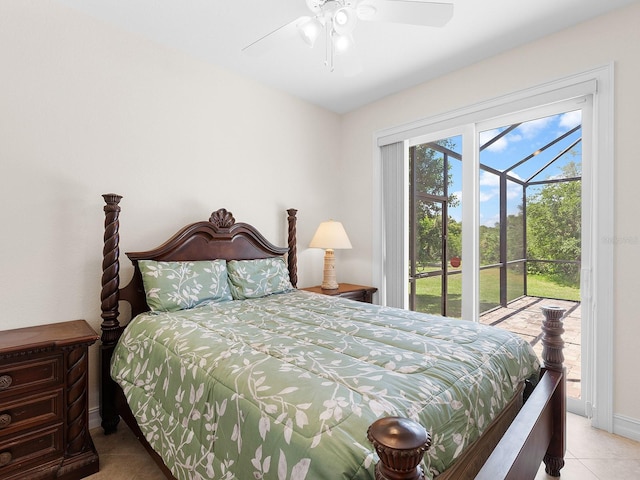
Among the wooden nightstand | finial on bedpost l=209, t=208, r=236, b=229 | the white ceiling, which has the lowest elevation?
the wooden nightstand

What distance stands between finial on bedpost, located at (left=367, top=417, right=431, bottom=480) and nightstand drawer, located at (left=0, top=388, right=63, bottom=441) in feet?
5.93

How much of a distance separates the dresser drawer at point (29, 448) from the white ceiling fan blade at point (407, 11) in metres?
2.55

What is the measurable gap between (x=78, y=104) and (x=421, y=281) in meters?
3.10

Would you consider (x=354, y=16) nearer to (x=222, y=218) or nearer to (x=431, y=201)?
(x=222, y=218)

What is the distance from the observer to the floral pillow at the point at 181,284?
214 centimetres

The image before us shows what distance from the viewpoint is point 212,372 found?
1276 millimetres

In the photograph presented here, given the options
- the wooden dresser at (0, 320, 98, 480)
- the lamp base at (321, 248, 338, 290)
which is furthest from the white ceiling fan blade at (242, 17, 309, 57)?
the lamp base at (321, 248, 338, 290)

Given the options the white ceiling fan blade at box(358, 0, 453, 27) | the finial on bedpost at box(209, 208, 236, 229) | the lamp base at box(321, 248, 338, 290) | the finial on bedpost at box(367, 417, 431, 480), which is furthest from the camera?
the lamp base at box(321, 248, 338, 290)

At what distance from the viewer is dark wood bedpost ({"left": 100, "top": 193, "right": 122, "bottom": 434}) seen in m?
2.10

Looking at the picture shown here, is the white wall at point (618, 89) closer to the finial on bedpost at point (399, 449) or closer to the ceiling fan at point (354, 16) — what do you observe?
the ceiling fan at point (354, 16)

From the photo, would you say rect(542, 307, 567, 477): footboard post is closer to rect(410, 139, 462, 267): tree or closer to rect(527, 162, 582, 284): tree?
rect(527, 162, 582, 284): tree

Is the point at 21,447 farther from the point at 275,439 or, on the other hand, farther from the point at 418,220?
the point at 418,220

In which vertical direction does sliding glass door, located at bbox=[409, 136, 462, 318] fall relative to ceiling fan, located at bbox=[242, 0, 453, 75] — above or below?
below

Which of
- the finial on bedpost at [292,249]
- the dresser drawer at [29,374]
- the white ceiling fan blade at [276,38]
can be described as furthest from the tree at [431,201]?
the dresser drawer at [29,374]
